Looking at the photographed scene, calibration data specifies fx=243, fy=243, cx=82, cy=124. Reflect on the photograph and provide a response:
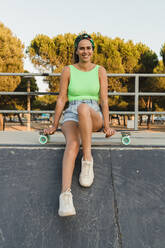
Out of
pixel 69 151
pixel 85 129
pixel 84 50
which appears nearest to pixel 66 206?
pixel 69 151

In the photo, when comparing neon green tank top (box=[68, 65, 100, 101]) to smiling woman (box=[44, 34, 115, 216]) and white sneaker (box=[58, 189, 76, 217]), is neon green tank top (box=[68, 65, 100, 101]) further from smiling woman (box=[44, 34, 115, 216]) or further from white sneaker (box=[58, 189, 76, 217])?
white sneaker (box=[58, 189, 76, 217])

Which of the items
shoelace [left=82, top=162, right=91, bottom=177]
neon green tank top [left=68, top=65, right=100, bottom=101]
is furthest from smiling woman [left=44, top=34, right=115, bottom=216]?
shoelace [left=82, top=162, right=91, bottom=177]

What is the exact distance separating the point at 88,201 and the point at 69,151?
1.41 feet

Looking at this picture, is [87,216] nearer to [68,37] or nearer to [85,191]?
[85,191]

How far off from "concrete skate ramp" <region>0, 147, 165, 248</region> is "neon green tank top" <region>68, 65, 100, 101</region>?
54cm

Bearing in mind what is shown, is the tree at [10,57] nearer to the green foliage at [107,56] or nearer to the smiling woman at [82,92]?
the green foliage at [107,56]

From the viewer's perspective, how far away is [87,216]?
1.89 meters

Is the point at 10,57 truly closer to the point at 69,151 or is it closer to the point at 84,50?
the point at 84,50

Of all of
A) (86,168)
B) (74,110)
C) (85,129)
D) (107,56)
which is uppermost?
(107,56)

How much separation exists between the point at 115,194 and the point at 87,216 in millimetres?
297

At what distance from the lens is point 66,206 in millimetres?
1719

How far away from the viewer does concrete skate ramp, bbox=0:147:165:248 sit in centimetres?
179

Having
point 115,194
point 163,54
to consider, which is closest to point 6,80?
point 163,54

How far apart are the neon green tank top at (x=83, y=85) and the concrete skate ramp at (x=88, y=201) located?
21.3 inches
